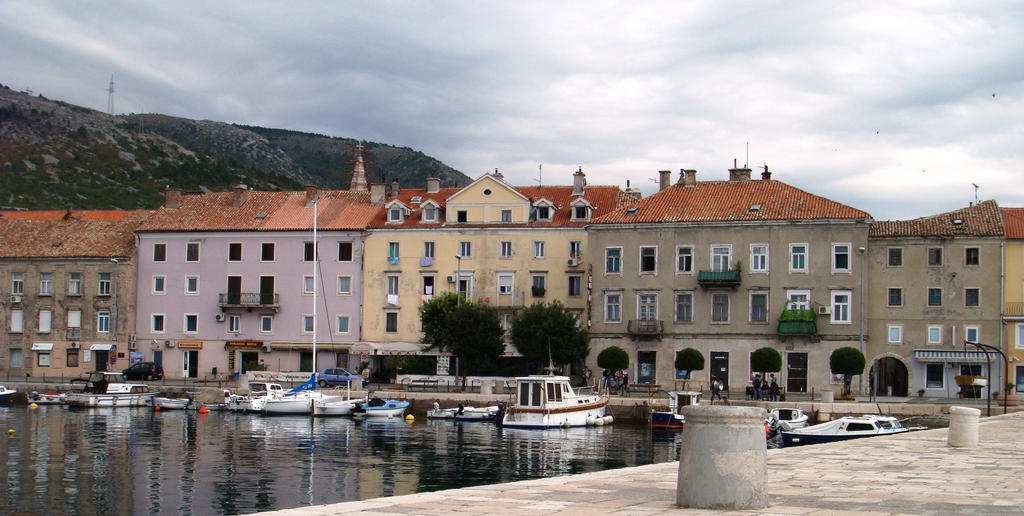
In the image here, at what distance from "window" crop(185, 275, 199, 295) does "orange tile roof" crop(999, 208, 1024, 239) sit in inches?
1936

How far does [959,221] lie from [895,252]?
365cm

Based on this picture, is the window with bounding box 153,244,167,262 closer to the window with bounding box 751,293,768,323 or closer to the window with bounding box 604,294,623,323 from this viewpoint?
the window with bounding box 604,294,623,323

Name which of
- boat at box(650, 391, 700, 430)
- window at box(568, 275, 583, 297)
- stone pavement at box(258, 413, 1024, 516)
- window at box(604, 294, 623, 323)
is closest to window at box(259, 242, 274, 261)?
window at box(568, 275, 583, 297)

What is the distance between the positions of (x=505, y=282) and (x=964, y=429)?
4504 cm

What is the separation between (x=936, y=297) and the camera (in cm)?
5984

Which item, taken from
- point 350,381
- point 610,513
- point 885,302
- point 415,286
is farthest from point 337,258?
point 610,513

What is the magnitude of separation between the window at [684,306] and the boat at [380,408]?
1615 centimetres

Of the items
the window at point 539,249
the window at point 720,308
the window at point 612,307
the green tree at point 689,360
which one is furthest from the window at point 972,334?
the window at point 539,249

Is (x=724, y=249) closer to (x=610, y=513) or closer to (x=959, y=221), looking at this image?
(x=959, y=221)

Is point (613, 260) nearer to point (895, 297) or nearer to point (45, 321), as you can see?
point (895, 297)

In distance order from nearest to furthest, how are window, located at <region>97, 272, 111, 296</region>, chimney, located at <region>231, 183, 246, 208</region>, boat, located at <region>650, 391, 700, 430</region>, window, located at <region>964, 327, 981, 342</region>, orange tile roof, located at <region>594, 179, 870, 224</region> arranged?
boat, located at <region>650, 391, 700, 430</region> → window, located at <region>964, 327, 981, 342</region> → orange tile roof, located at <region>594, 179, 870, 224</region> → window, located at <region>97, 272, 111, 296</region> → chimney, located at <region>231, 183, 246, 208</region>

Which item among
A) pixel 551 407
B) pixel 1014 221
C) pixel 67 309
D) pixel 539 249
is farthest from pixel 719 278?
pixel 67 309

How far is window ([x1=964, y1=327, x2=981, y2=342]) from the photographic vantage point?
194 feet

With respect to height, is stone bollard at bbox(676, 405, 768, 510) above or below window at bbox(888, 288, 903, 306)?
below
